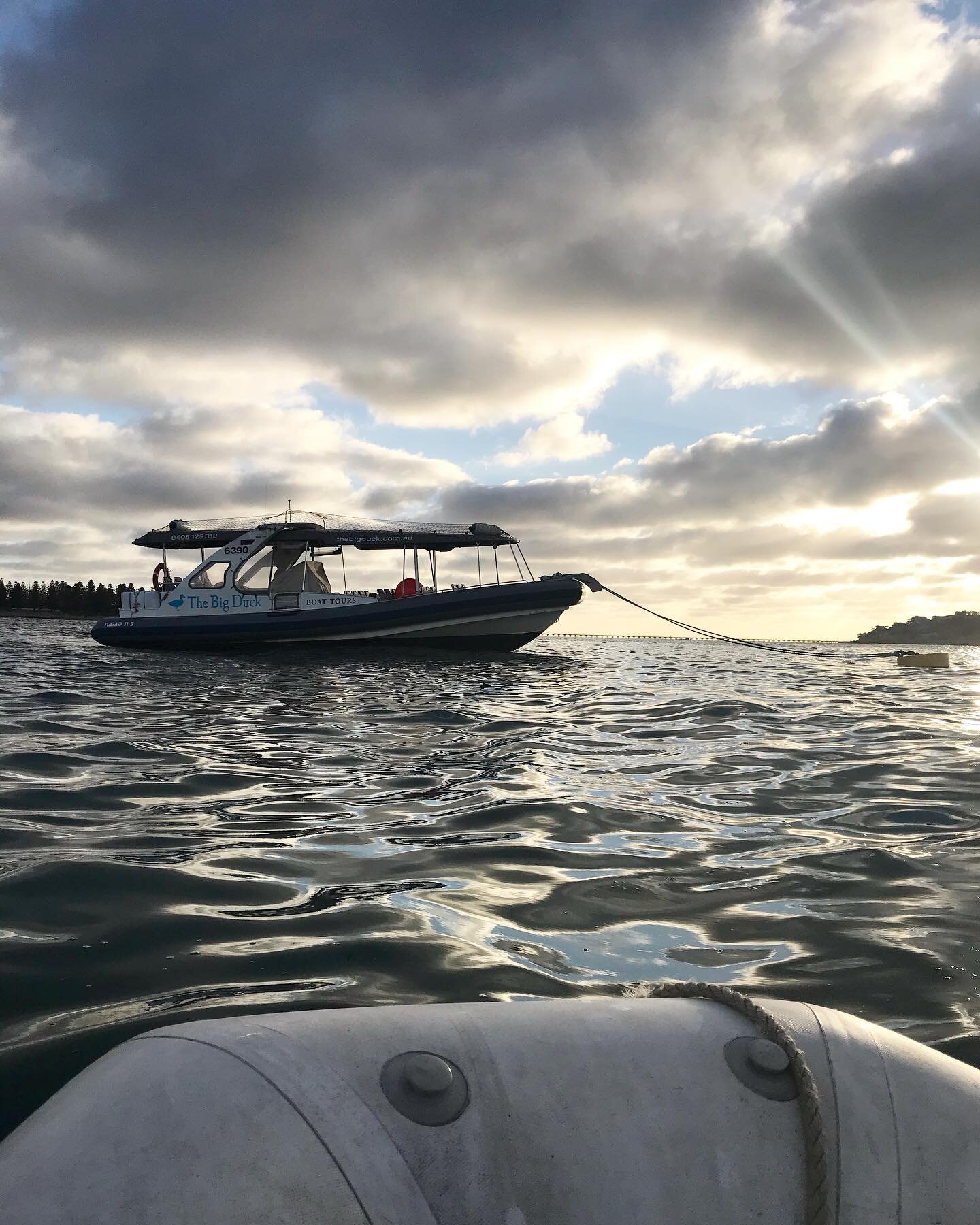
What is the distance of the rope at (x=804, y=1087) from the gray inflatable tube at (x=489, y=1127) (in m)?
0.02

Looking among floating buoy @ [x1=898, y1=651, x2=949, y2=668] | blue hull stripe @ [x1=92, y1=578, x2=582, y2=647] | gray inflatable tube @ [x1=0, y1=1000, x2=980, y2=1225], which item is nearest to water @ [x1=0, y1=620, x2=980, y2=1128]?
gray inflatable tube @ [x1=0, y1=1000, x2=980, y2=1225]

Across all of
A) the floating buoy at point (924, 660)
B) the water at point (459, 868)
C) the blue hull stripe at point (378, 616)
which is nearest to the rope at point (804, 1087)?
the water at point (459, 868)

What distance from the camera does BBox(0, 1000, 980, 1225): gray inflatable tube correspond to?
1.05 meters

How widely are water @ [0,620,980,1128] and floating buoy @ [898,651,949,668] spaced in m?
15.5

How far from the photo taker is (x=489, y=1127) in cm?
121

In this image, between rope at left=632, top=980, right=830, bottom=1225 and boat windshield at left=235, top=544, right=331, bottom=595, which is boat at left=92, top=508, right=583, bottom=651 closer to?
boat windshield at left=235, top=544, right=331, bottom=595

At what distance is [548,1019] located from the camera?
1.40 metres

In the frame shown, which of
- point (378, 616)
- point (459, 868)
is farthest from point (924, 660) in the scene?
point (459, 868)

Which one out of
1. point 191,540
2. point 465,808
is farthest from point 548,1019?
point 191,540

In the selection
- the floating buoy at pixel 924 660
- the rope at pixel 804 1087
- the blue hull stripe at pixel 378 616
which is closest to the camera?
the rope at pixel 804 1087

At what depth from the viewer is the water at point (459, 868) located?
2.31 m

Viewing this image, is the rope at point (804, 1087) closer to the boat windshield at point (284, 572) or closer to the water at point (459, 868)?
the water at point (459, 868)

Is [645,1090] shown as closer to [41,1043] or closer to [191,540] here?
[41,1043]

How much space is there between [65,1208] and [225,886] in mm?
2211
